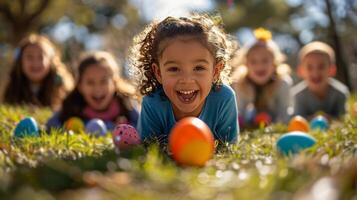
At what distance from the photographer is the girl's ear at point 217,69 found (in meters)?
3.90

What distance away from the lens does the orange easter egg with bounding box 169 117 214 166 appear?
2.38m

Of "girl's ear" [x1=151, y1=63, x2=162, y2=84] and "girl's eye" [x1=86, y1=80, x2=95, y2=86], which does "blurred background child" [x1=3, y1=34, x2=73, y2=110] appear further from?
"girl's ear" [x1=151, y1=63, x2=162, y2=84]

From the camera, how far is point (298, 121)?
523 cm

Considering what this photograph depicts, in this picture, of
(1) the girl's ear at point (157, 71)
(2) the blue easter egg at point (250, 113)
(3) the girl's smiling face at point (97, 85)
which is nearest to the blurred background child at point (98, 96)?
(3) the girl's smiling face at point (97, 85)

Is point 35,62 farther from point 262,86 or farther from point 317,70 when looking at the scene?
point 317,70

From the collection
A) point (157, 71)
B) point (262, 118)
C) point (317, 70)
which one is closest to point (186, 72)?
point (157, 71)

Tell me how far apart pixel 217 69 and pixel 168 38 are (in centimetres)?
47

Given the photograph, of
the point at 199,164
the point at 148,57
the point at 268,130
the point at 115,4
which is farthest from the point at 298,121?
the point at 115,4

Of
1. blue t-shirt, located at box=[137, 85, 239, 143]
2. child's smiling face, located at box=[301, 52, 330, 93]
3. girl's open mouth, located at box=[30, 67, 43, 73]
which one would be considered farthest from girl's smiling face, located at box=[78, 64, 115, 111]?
child's smiling face, located at box=[301, 52, 330, 93]

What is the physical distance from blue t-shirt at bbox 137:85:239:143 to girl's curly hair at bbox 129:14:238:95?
0.48 feet

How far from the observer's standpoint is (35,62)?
7621 mm

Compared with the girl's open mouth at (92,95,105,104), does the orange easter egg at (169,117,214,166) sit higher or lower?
lower

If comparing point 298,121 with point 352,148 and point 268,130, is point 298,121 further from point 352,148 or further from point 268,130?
point 352,148

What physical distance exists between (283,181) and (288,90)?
19.7ft
